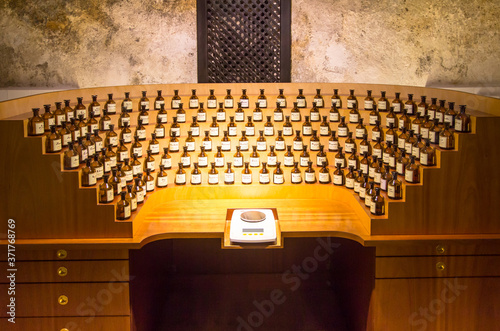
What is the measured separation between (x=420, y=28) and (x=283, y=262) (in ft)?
9.62

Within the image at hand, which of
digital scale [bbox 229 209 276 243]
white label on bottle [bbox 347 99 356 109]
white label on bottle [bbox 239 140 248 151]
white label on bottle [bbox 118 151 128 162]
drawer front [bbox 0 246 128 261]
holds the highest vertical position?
white label on bottle [bbox 347 99 356 109]

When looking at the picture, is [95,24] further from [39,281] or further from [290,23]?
[39,281]

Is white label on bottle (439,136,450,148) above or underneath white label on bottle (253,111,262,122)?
underneath

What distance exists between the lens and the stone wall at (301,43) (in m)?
5.23

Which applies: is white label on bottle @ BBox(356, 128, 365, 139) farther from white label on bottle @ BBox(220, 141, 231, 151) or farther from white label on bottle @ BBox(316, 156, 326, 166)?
white label on bottle @ BBox(220, 141, 231, 151)

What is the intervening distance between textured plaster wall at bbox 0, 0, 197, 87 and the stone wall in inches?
0.4

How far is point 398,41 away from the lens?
5.33 m

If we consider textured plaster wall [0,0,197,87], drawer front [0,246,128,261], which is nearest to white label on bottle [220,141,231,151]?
drawer front [0,246,128,261]

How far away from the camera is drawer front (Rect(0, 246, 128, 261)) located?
9.84 ft

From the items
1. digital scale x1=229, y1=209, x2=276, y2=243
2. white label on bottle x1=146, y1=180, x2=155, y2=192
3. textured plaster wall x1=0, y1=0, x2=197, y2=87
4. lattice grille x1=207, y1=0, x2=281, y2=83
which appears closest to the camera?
digital scale x1=229, y1=209, x2=276, y2=243

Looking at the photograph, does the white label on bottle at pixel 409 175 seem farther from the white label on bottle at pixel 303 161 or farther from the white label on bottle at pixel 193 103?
the white label on bottle at pixel 193 103

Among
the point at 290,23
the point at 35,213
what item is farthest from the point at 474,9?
the point at 35,213

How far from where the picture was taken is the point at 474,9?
5270mm

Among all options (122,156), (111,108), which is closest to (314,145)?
(122,156)
